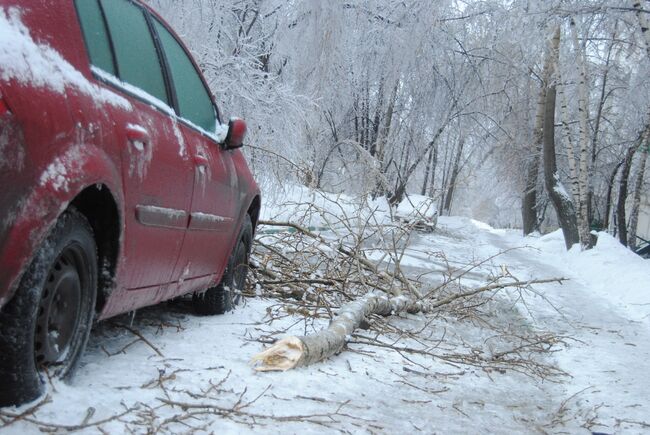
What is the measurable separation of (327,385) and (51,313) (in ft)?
→ 5.20

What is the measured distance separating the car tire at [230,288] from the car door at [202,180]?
245 mm

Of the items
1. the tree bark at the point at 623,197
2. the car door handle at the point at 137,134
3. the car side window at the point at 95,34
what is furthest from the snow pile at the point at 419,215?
the tree bark at the point at 623,197

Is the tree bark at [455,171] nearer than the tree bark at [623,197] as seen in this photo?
Yes

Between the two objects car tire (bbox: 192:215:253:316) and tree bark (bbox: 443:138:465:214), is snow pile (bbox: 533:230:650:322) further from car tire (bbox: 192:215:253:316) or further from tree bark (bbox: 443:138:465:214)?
car tire (bbox: 192:215:253:316)

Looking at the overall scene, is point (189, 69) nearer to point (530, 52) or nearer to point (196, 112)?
point (196, 112)

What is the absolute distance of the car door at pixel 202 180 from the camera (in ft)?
13.1

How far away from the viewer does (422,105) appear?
69.4 feet

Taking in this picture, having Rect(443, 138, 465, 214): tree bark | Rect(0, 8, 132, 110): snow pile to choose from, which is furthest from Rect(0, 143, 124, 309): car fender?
Rect(443, 138, 465, 214): tree bark

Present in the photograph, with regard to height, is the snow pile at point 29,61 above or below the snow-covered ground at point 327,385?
above

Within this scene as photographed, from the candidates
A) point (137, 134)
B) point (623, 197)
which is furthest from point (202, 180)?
point (623, 197)

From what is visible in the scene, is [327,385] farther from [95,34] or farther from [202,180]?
[95,34]

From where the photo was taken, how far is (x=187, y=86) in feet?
14.5

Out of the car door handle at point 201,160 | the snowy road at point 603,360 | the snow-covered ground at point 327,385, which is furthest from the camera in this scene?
the snowy road at point 603,360

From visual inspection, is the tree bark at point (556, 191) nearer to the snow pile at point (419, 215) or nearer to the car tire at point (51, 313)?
the snow pile at point (419, 215)
